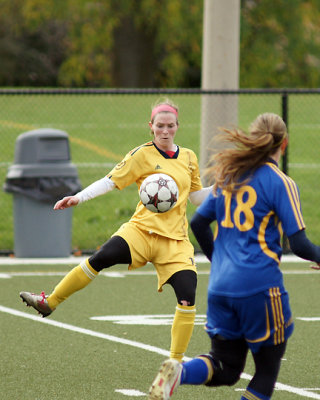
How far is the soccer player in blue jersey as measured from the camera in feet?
16.4

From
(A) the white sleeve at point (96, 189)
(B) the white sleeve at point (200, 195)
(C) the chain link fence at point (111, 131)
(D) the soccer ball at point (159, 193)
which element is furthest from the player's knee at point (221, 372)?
(C) the chain link fence at point (111, 131)

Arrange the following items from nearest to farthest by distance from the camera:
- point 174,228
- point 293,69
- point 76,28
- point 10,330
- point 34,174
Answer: point 174,228 < point 10,330 < point 34,174 < point 76,28 < point 293,69

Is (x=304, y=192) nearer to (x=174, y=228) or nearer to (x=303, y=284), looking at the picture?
(x=303, y=284)

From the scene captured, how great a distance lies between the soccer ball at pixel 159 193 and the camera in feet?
22.1

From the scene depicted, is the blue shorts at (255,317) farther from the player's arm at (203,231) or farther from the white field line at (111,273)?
the white field line at (111,273)

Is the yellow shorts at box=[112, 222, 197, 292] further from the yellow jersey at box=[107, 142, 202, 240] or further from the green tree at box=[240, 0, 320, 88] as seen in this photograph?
the green tree at box=[240, 0, 320, 88]

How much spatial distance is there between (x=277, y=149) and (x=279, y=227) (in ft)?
1.35

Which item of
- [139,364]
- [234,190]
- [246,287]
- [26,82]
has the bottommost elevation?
[139,364]

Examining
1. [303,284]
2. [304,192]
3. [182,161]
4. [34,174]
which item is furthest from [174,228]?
[304,192]

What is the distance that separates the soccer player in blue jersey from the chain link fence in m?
7.46

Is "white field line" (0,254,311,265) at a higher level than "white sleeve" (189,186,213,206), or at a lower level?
lower

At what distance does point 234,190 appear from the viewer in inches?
199

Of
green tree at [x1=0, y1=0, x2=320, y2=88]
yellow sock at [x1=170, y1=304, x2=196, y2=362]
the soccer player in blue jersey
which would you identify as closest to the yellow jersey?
yellow sock at [x1=170, y1=304, x2=196, y2=362]

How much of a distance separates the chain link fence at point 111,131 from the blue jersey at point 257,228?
7.55 m
